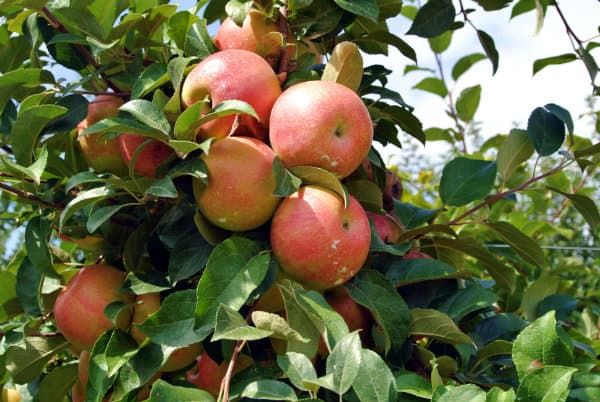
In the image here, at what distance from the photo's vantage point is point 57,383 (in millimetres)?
1089

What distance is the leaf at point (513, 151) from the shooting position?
3.80 feet

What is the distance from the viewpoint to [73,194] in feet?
3.47

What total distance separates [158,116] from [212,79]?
0.36 feet

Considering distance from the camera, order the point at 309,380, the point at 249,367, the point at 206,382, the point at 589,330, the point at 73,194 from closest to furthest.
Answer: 1. the point at 309,380
2. the point at 249,367
3. the point at 206,382
4. the point at 73,194
5. the point at 589,330

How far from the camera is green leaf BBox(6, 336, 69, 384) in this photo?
3.47 ft

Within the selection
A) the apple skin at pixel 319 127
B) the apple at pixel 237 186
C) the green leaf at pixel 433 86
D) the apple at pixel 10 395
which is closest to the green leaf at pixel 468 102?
the green leaf at pixel 433 86

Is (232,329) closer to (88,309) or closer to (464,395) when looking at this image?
(464,395)

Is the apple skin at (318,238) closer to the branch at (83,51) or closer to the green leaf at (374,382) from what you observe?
the green leaf at (374,382)

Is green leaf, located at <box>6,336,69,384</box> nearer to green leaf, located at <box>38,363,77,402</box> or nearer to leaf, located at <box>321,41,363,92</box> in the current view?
green leaf, located at <box>38,363,77,402</box>

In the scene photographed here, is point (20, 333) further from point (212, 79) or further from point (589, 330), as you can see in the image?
point (589, 330)

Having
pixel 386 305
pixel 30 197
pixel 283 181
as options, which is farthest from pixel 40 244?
pixel 386 305

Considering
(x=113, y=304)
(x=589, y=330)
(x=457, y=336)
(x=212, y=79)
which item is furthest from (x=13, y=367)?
(x=589, y=330)

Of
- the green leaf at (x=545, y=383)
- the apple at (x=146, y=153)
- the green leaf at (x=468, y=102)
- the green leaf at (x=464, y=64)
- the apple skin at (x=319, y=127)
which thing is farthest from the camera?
the green leaf at (x=464, y=64)

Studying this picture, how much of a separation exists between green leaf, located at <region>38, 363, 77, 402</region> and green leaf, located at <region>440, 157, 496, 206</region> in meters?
0.77
